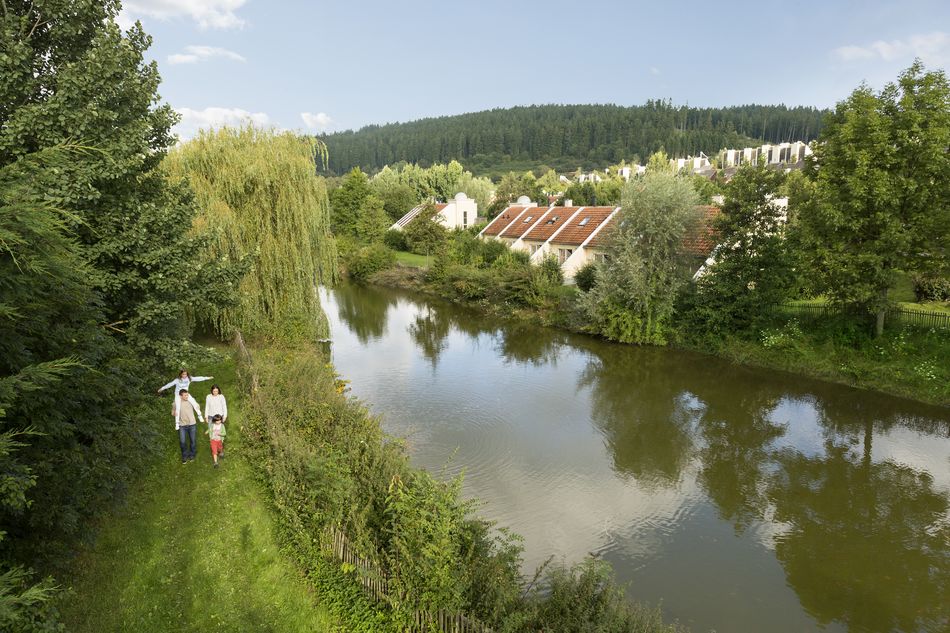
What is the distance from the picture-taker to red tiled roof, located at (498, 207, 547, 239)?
39.9 meters

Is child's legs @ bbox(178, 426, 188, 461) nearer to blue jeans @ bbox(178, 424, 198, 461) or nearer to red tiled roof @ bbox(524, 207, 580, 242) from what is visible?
blue jeans @ bbox(178, 424, 198, 461)

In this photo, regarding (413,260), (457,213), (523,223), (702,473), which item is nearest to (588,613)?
(702,473)

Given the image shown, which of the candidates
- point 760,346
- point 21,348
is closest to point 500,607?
point 21,348

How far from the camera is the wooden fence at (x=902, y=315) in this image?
19797mm

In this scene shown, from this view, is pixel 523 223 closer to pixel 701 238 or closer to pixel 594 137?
pixel 701 238

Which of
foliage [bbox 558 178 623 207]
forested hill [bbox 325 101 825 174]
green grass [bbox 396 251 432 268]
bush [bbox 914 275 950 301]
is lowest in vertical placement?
green grass [bbox 396 251 432 268]

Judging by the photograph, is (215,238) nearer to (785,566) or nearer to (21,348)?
(21,348)

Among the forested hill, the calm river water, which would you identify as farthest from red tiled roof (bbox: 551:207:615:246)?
the forested hill

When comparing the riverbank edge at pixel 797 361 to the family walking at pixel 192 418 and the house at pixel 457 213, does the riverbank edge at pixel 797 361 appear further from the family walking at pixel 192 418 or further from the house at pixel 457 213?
the house at pixel 457 213

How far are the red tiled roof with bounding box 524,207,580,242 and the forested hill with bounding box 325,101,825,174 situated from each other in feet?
396

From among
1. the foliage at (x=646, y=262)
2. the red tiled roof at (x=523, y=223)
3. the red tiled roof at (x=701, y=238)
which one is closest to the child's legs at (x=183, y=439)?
the foliage at (x=646, y=262)

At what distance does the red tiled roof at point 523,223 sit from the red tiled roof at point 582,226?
4.46 meters

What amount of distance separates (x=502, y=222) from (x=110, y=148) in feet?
117

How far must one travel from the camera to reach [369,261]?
44750mm
